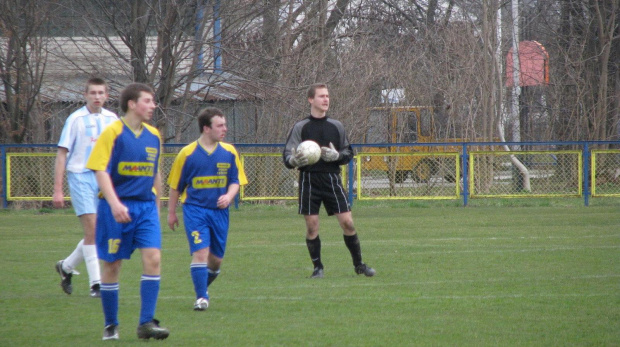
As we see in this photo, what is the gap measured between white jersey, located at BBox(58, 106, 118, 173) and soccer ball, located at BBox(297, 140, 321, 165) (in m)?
1.82

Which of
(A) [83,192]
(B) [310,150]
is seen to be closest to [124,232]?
(A) [83,192]

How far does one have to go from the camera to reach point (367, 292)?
303 inches

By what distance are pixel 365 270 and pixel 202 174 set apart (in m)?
2.47

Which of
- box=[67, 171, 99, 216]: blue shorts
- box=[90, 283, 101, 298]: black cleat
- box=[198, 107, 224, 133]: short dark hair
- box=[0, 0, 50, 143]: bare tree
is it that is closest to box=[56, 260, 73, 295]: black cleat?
box=[90, 283, 101, 298]: black cleat

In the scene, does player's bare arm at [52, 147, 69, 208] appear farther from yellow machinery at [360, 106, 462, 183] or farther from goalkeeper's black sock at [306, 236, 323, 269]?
yellow machinery at [360, 106, 462, 183]

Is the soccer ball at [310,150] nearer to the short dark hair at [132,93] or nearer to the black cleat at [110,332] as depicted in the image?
the short dark hair at [132,93]

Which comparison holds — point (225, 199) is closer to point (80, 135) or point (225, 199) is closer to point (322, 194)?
point (80, 135)

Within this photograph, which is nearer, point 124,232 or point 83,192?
point 124,232

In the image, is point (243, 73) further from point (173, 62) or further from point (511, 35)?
point (511, 35)

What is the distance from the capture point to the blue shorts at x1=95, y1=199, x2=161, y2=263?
561 centimetres

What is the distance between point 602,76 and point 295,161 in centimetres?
1889

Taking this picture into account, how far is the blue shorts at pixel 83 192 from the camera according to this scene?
7.65 m

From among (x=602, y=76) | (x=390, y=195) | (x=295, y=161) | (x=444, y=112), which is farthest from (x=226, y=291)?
(x=602, y=76)

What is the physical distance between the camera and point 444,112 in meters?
23.6
